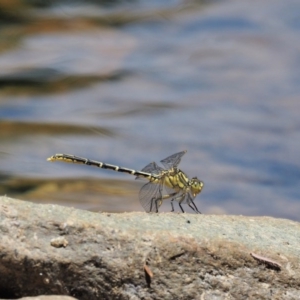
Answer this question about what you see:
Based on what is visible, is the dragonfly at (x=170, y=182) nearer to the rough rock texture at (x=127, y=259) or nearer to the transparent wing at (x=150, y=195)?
the transparent wing at (x=150, y=195)

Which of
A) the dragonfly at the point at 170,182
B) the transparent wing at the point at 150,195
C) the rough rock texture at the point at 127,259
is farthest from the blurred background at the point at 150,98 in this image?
the rough rock texture at the point at 127,259

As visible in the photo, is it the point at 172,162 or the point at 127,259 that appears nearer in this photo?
the point at 127,259

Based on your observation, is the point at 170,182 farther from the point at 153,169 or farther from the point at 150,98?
the point at 150,98

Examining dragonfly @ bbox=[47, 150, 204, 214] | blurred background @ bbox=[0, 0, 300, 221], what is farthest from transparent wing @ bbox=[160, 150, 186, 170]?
blurred background @ bbox=[0, 0, 300, 221]

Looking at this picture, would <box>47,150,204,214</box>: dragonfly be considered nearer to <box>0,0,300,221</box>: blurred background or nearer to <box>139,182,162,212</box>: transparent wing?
<box>139,182,162,212</box>: transparent wing

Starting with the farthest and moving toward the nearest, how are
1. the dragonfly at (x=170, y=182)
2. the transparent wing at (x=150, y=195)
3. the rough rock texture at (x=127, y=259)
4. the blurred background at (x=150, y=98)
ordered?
the blurred background at (x=150, y=98) → the dragonfly at (x=170, y=182) → the transparent wing at (x=150, y=195) → the rough rock texture at (x=127, y=259)

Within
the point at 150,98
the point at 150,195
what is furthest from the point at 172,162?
the point at 150,98
